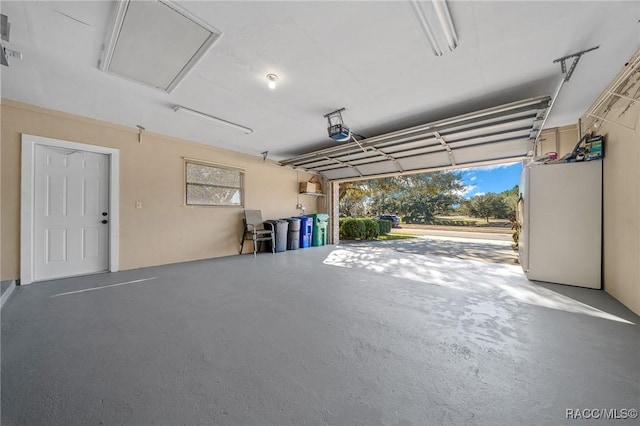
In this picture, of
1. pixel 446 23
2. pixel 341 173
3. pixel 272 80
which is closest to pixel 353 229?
pixel 341 173

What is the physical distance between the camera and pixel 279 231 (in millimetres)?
6891

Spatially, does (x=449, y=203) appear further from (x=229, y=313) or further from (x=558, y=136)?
(x=229, y=313)

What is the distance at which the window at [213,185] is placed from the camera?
571 cm

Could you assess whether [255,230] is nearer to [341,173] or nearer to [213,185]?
[213,185]

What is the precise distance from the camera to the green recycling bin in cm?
812

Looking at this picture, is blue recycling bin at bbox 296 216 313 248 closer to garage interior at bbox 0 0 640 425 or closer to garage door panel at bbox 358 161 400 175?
garage door panel at bbox 358 161 400 175

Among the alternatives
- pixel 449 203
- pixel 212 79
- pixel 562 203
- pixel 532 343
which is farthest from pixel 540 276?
pixel 449 203

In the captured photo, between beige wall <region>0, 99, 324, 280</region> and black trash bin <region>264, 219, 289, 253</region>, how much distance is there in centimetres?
51

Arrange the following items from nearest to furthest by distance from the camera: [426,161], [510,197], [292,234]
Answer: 1. [426,161]
2. [292,234]
3. [510,197]

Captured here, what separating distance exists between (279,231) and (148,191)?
3.27 metres

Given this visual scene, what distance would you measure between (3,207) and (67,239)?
0.87 metres

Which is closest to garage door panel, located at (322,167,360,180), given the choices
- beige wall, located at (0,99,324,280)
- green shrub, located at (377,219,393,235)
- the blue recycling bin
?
the blue recycling bin

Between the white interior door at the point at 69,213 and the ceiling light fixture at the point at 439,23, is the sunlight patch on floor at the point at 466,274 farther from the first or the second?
the white interior door at the point at 69,213

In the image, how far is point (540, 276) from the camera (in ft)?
12.5
